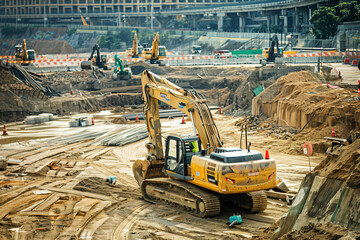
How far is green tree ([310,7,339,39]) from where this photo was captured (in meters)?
60.4

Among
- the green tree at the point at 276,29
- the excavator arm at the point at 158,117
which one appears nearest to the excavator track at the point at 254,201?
the excavator arm at the point at 158,117

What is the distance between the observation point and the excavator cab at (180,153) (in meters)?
13.9

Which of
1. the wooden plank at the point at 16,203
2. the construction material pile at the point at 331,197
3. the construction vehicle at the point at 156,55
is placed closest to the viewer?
the construction material pile at the point at 331,197

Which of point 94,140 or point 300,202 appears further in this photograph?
point 94,140

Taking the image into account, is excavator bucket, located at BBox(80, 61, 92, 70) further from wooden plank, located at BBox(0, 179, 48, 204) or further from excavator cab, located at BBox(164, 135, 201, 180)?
excavator cab, located at BBox(164, 135, 201, 180)

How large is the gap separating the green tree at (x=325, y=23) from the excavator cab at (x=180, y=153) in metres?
50.3

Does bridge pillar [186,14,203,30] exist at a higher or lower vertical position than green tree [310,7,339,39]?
higher

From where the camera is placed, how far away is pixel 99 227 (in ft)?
42.4

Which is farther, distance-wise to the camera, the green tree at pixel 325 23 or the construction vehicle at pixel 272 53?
the green tree at pixel 325 23

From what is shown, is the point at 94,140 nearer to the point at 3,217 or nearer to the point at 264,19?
the point at 3,217

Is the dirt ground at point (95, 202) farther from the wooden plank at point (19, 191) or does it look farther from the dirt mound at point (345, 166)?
the dirt mound at point (345, 166)

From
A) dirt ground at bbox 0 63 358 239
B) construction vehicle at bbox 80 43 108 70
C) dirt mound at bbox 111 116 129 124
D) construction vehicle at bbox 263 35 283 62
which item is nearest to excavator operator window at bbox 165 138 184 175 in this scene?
dirt ground at bbox 0 63 358 239

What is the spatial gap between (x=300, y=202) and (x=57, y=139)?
1956 cm

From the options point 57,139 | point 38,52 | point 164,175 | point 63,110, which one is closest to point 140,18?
point 38,52
